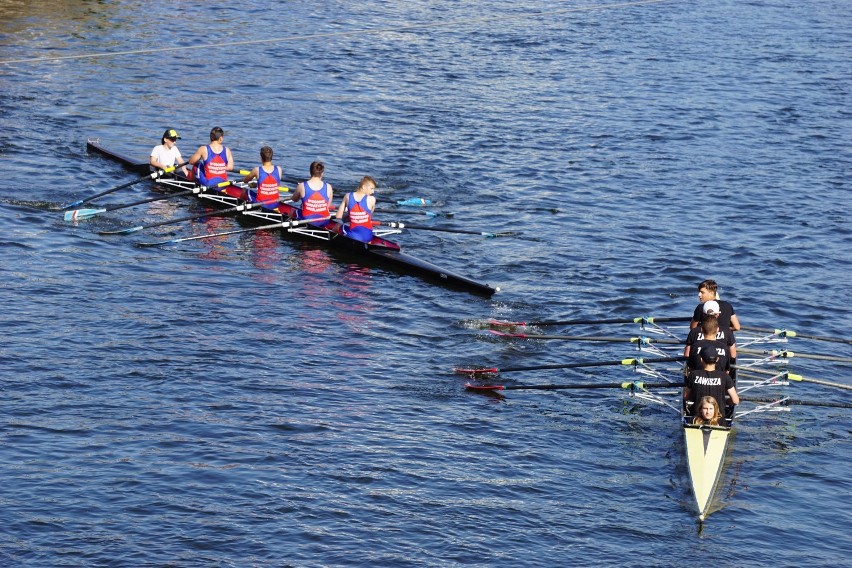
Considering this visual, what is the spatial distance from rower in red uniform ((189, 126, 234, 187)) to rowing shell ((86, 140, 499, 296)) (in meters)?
0.34

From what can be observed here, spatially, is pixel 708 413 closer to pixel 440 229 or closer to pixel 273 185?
pixel 440 229

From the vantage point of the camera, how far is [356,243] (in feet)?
79.3

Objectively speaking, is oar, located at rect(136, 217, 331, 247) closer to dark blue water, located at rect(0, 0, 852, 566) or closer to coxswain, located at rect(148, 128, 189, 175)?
dark blue water, located at rect(0, 0, 852, 566)

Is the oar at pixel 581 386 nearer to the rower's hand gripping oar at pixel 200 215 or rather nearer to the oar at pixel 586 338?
the oar at pixel 586 338

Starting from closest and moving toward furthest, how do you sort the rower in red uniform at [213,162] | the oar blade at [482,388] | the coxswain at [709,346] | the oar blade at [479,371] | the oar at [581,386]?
the coxswain at [709,346]
the oar at [581,386]
the oar blade at [482,388]
the oar blade at [479,371]
the rower in red uniform at [213,162]

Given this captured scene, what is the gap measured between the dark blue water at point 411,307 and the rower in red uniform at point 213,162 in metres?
0.87

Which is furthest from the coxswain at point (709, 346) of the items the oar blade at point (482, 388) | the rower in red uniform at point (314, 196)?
the rower in red uniform at point (314, 196)

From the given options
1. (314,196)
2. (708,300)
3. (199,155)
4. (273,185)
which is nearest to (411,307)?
(314,196)

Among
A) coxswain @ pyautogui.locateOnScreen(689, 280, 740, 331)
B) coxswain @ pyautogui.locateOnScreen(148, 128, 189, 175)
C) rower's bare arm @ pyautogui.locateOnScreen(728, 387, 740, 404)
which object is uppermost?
coxswain @ pyautogui.locateOnScreen(148, 128, 189, 175)

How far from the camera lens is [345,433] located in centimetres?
1711

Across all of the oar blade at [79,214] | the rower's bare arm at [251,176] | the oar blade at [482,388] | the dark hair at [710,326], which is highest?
the rower's bare arm at [251,176]

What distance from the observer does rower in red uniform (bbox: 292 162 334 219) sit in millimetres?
24719

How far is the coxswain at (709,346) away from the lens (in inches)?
653

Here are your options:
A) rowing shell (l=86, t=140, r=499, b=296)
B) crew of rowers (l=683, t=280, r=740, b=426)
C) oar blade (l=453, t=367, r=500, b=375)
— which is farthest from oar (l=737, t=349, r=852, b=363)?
rowing shell (l=86, t=140, r=499, b=296)
